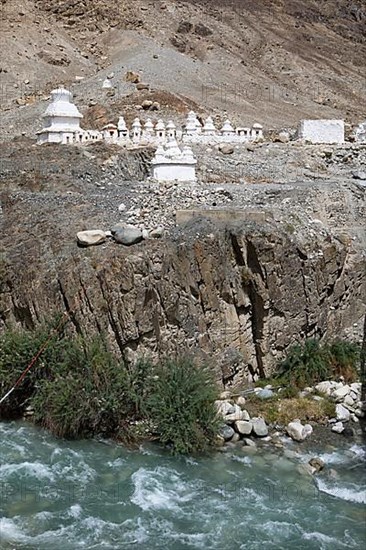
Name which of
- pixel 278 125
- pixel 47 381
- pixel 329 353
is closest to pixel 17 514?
pixel 47 381

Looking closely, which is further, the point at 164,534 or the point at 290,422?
the point at 290,422

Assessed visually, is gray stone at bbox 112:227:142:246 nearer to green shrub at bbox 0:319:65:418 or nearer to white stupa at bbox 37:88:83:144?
green shrub at bbox 0:319:65:418

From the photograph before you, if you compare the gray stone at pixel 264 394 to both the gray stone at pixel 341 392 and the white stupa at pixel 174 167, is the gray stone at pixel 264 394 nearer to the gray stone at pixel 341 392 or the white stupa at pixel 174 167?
the gray stone at pixel 341 392

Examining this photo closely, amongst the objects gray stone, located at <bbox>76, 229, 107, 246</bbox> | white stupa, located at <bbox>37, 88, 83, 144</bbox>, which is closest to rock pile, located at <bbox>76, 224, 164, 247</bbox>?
gray stone, located at <bbox>76, 229, 107, 246</bbox>

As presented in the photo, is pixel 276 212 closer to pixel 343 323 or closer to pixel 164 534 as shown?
pixel 343 323

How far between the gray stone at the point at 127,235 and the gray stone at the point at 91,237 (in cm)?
31

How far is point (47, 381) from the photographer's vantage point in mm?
14438

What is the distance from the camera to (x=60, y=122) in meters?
27.1

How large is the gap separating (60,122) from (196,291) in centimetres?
1371

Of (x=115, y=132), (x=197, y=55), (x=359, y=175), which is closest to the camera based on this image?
(x=359, y=175)

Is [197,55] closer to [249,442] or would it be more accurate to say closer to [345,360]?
[345,360]

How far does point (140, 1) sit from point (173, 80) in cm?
2202

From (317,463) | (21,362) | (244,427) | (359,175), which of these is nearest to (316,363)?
(244,427)

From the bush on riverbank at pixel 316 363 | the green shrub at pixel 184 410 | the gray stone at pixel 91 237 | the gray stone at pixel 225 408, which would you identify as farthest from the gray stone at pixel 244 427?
the gray stone at pixel 91 237
